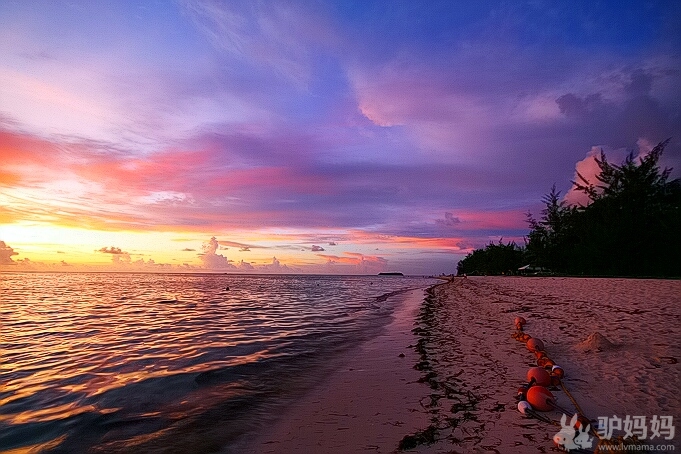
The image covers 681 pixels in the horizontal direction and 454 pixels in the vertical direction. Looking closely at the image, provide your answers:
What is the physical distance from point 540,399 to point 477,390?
1.50 metres

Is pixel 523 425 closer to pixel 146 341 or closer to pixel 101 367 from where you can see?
pixel 101 367

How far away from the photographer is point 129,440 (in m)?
6.17

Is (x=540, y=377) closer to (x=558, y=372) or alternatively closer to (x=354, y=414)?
(x=558, y=372)

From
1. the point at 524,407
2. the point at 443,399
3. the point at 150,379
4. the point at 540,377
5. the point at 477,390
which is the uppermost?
the point at 540,377

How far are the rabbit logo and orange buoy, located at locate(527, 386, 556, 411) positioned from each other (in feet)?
2.54

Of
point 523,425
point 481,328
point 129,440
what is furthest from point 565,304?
point 129,440

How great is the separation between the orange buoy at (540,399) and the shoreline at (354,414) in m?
1.86

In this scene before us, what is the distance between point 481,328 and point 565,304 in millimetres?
6365

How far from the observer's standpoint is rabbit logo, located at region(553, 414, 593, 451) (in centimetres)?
468

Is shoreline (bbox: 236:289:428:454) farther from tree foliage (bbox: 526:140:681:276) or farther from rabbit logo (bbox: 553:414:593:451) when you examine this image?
tree foliage (bbox: 526:140:681:276)

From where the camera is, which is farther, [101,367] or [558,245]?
[558,245]

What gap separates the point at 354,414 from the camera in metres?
6.67

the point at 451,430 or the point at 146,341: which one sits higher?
the point at 451,430
